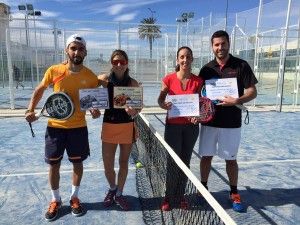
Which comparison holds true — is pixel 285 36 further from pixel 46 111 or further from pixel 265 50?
pixel 46 111

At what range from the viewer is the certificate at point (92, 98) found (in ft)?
14.5

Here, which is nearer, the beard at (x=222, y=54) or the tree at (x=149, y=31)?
the beard at (x=222, y=54)

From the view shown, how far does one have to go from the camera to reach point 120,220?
Result: 462 cm

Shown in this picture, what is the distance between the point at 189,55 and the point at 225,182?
2577mm

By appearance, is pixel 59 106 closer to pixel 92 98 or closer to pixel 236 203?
pixel 92 98

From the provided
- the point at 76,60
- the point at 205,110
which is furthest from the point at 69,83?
the point at 205,110

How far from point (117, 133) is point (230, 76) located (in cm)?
166

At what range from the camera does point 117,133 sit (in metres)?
4.74

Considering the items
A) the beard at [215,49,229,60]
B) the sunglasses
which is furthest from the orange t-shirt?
the beard at [215,49,229,60]

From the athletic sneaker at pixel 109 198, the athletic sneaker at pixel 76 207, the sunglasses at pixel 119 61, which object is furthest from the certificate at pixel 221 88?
the athletic sneaker at pixel 76 207

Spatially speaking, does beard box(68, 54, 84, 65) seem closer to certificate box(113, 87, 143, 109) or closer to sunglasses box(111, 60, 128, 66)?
sunglasses box(111, 60, 128, 66)

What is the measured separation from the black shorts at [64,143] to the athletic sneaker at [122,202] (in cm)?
83

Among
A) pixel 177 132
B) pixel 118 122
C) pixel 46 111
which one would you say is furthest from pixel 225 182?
pixel 46 111

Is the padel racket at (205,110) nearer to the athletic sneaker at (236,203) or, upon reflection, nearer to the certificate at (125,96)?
the certificate at (125,96)
